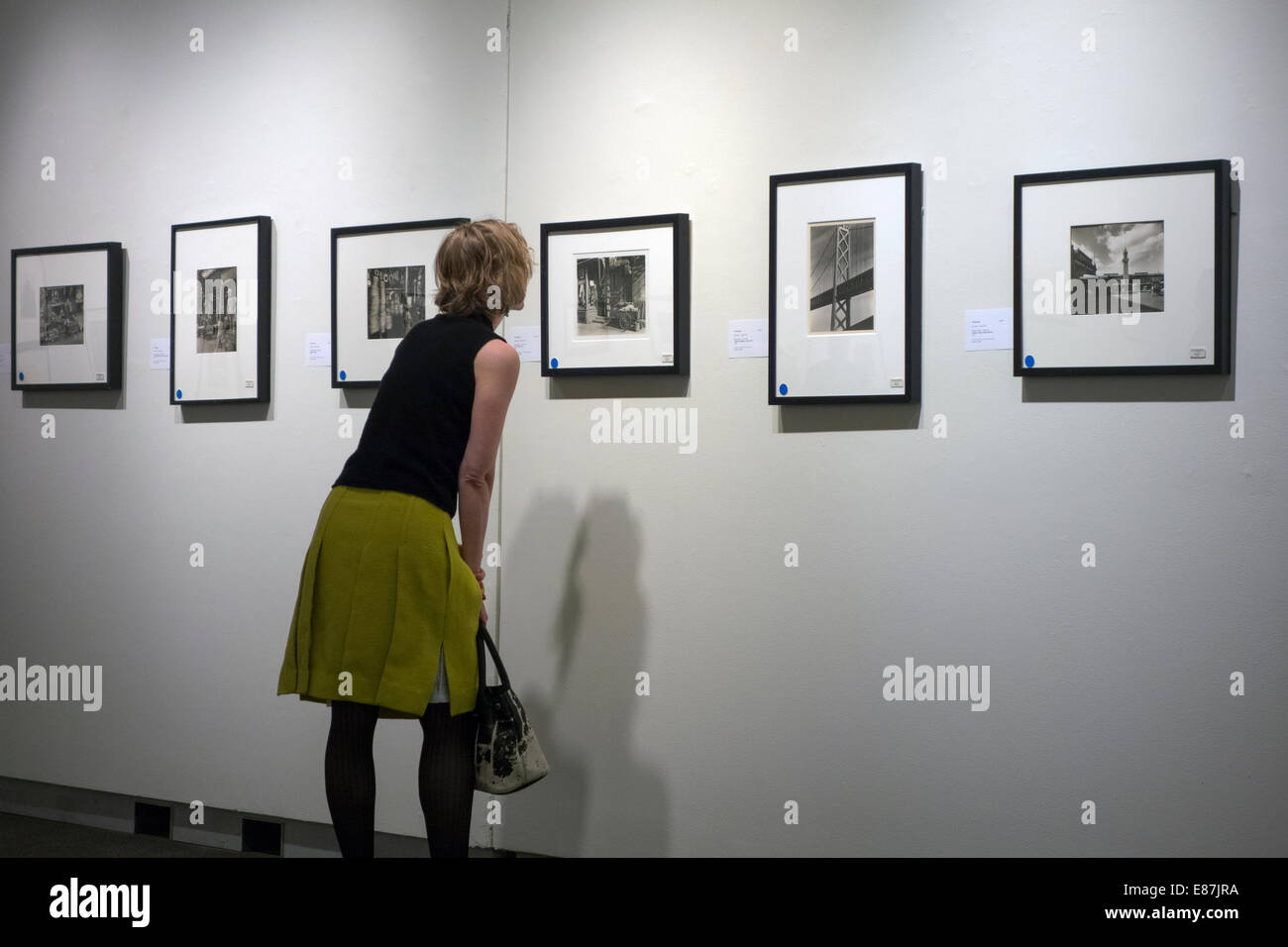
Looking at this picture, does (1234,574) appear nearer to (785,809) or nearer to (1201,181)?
(1201,181)

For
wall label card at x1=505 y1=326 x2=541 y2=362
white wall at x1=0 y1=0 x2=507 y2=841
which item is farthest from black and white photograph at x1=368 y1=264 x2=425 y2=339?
wall label card at x1=505 y1=326 x2=541 y2=362

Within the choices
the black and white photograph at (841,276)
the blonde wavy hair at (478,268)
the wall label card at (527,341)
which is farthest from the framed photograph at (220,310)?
the black and white photograph at (841,276)

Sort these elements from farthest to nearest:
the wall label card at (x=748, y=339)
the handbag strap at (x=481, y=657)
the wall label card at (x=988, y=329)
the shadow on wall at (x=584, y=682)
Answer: the shadow on wall at (x=584, y=682) < the wall label card at (x=748, y=339) < the wall label card at (x=988, y=329) < the handbag strap at (x=481, y=657)

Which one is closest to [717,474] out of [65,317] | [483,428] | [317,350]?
[483,428]

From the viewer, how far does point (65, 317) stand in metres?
4.07

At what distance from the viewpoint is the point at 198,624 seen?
3.84m

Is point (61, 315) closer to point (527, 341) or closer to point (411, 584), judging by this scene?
point (527, 341)

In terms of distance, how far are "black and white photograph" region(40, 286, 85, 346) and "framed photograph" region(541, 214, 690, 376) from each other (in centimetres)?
185

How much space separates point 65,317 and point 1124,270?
11.4ft

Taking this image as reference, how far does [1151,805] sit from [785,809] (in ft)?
2.91

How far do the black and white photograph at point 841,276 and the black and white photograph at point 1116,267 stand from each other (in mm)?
492

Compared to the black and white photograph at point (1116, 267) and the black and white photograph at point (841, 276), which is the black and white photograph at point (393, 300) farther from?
the black and white photograph at point (1116, 267)

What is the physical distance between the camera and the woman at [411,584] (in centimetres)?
245

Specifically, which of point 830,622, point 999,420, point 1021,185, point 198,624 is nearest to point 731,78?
point 1021,185
